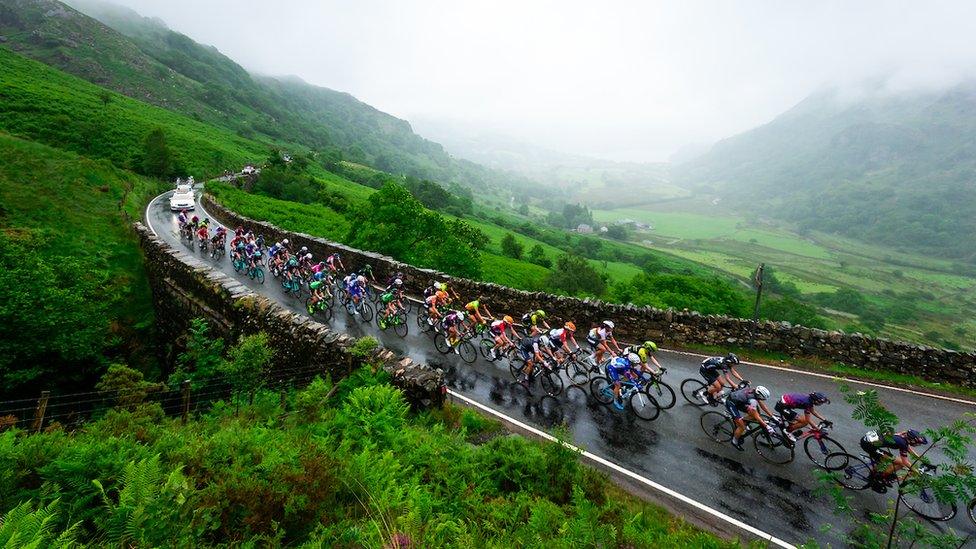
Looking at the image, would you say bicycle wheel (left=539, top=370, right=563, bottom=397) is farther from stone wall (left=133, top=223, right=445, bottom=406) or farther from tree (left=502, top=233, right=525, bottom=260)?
tree (left=502, top=233, right=525, bottom=260)

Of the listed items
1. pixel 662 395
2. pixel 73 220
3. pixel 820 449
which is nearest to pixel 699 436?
pixel 662 395

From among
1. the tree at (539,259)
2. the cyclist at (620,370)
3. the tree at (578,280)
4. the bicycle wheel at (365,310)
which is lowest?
the tree at (539,259)

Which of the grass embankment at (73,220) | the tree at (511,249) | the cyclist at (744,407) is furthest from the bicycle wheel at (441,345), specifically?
the tree at (511,249)

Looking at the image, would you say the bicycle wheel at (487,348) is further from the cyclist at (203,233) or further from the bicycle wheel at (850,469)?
the cyclist at (203,233)

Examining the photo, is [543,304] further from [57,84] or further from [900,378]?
[57,84]

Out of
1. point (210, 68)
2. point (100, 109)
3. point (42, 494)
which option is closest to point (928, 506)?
point (42, 494)

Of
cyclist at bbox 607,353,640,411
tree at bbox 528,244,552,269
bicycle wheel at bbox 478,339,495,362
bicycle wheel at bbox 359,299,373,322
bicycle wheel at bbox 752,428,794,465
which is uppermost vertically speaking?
cyclist at bbox 607,353,640,411

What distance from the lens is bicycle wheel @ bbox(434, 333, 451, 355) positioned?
13742mm

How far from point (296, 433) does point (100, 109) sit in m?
73.9

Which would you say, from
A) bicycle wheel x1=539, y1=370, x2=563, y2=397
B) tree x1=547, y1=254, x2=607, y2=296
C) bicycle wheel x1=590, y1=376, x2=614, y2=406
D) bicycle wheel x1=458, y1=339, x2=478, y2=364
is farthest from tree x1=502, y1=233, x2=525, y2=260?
bicycle wheel x1=590, y1=376, x2=614, y2=406

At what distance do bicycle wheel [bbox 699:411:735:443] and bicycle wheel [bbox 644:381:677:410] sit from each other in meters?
0.78

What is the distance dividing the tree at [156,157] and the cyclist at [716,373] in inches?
2160

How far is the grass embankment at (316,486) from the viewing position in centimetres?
368

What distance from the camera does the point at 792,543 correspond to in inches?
269
